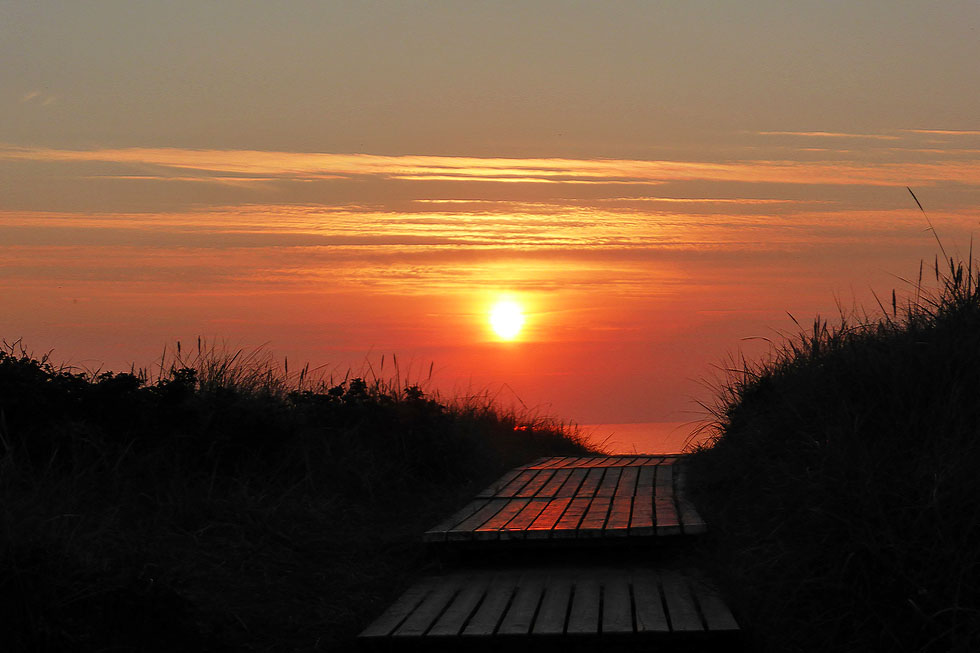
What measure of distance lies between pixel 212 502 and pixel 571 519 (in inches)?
101

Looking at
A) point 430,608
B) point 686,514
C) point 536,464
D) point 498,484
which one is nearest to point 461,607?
point 430,608

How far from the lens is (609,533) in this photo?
20.8 feet

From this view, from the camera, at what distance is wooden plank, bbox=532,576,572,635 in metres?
4.94

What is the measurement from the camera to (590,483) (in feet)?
29.6

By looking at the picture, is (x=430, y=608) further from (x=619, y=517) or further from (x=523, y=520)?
(x=619, y=517)

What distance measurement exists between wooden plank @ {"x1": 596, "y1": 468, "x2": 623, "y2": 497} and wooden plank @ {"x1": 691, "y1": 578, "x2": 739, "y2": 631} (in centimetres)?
247

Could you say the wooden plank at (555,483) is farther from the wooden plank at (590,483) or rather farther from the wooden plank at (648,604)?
the wooden plank at (648,604)

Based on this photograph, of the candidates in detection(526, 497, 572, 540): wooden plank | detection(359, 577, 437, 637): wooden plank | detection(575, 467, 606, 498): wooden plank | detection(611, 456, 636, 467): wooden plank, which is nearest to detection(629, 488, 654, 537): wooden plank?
detection(575, 467, 606, 498): wooden plank

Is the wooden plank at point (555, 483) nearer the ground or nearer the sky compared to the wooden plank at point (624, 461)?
nearer the ground

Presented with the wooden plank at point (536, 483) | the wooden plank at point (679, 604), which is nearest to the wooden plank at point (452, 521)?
the wooden plank at point (536, 483)

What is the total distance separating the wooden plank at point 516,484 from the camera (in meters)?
8.46

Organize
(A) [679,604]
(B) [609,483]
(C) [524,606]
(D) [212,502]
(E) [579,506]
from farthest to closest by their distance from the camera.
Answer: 1. (B) [609,483]
2. (E) [579,506]
3. (D) [212,502]
4. (C) [524,606]
5. (A) [679,604]

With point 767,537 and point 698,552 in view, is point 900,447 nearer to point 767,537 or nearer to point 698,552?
point 767,537

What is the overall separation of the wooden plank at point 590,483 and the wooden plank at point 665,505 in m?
0.56
